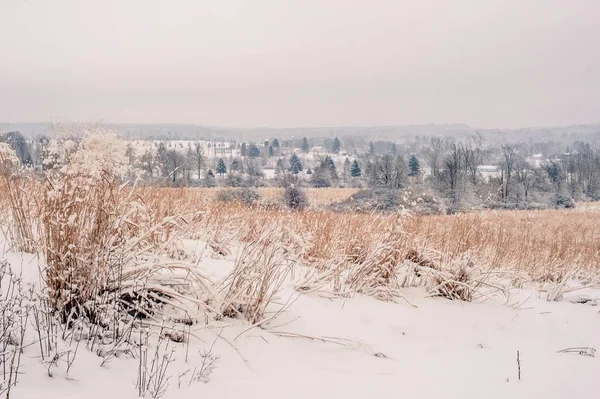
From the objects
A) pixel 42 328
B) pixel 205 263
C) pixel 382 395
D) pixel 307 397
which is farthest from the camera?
pixel 205 263

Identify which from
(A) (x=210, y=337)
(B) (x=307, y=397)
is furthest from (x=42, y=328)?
(B) (x=307, y=397)

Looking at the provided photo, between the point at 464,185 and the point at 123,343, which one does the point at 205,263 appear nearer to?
the point at 123,343

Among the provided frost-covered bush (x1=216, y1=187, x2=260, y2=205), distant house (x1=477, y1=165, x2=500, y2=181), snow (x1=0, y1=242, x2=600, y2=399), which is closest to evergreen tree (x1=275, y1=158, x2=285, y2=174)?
distant house (x1=477, y1=165, x2=500, y2=181)

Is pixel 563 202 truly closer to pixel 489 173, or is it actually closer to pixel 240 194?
pixel 489 173

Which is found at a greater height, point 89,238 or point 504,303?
point 89,238

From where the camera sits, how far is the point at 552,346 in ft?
13.6

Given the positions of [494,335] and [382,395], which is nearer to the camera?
[382,395]

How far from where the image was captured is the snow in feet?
7.18

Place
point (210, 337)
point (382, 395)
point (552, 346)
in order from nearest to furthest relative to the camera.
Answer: point (382, 395) < point (210, 337) < point (552, 346)

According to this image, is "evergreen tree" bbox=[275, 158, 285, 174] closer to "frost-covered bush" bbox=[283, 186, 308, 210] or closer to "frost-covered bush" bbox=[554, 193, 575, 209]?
"frost-covered bush" bbox=[554, 193, 575, 209]

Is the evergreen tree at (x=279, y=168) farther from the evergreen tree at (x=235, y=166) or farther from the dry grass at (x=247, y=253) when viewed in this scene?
the dry grass at (x=247, y=253)

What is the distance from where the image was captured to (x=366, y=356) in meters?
3.21

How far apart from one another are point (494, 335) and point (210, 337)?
2.77 m

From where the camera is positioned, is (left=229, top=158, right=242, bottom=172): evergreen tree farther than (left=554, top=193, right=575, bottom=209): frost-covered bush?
Yes
